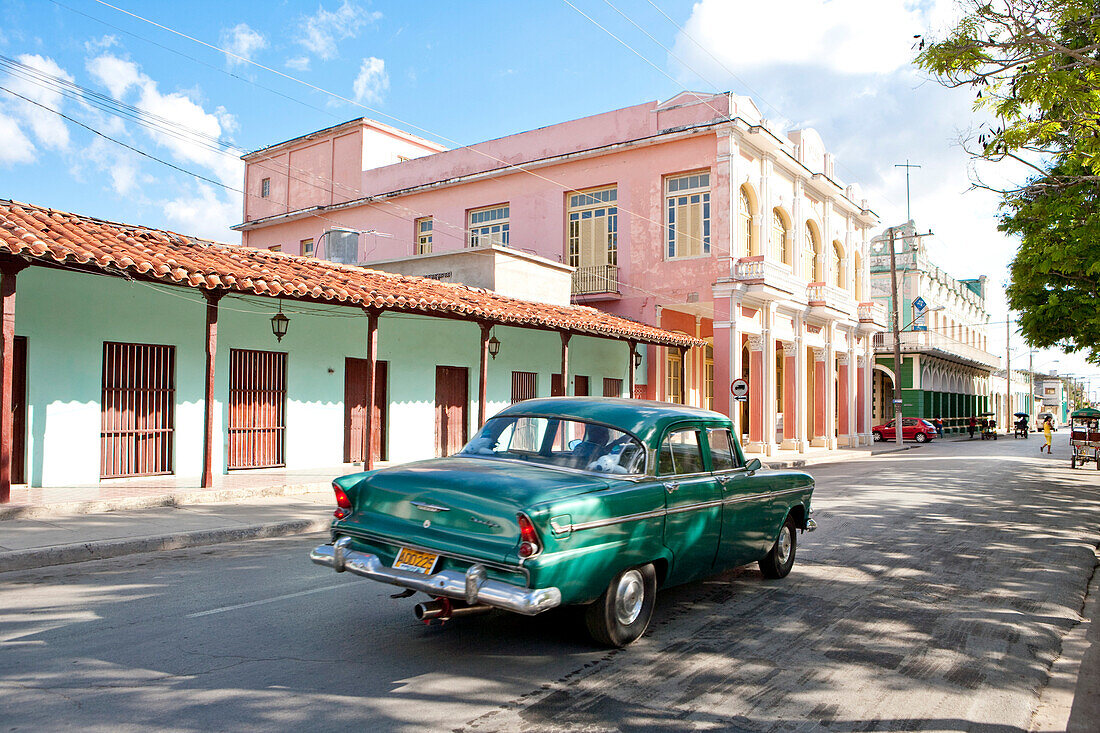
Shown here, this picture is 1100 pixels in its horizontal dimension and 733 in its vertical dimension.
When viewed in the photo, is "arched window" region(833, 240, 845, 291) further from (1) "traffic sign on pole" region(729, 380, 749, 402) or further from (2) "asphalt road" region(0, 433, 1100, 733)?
(2) "asphalt road" region(0, 433, 1100, 733)

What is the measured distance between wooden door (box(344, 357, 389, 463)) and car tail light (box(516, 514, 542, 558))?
493 inches

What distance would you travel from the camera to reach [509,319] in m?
16.2

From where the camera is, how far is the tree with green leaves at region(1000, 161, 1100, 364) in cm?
1416

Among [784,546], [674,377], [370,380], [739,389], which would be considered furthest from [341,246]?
[784,546]

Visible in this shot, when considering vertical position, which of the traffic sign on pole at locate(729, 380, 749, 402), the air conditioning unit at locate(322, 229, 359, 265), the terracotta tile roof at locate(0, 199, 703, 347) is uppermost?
the air conditioning unit at locate(322, 229, 359, 265)

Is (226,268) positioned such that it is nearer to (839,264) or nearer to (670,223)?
(670,223)

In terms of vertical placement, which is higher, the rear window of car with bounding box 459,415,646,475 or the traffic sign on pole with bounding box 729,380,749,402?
the traffic sign on pole with bounding box 729,380,749,402

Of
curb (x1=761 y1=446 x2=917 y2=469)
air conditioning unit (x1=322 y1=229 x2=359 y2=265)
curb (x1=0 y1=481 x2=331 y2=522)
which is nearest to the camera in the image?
curb (x1=0 y1=481 x2=331 y2=522)

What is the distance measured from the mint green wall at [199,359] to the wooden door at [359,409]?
0.18 metres

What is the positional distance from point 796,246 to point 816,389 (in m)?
6.97

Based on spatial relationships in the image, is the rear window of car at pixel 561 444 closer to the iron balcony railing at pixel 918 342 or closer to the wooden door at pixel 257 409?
the wooden door at pixel 257 409

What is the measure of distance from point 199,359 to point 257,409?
1.49 metres

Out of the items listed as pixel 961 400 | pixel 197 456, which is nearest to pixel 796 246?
pixel 197 456

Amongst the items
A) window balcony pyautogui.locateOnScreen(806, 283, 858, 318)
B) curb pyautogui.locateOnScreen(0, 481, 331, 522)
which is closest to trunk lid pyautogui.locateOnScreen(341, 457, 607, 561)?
curb pyautogui.locateOnScreen(0, 481, 331, 522)
